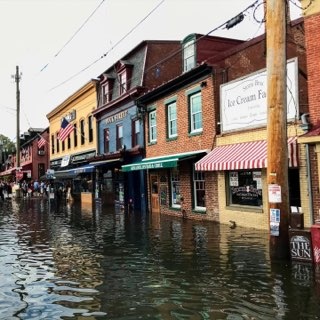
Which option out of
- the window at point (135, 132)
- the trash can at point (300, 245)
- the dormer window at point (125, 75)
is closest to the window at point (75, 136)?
the dormer window at point (125, 75)

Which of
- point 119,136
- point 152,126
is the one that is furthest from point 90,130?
point 152,126

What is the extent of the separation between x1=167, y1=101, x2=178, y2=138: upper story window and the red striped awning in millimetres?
3965

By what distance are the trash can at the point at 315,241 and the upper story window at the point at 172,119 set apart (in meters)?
12.0

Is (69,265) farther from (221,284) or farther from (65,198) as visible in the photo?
(65,198)

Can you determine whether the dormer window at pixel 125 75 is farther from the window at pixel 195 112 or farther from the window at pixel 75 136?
the window at pixel 75 136

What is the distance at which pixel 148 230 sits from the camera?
1520cm

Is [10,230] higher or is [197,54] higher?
[197,54]

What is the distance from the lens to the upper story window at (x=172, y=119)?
20270 mm

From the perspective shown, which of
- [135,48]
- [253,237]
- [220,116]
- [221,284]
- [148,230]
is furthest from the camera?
[135,48]

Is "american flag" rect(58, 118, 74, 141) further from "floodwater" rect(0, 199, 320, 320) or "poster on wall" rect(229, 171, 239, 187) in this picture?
"floodwater" rect(0, 199, 320, 320)

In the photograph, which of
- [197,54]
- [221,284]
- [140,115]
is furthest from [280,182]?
[140,115]

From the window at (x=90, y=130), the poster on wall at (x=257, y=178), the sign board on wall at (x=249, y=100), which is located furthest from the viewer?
the window at (x=90, y=130)

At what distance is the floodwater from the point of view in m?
6.32

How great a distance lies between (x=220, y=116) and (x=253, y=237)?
552 centimetres
